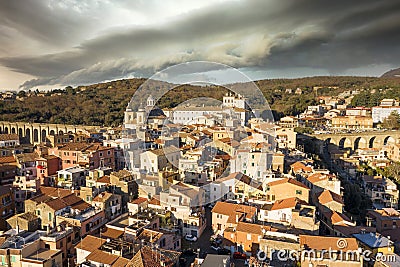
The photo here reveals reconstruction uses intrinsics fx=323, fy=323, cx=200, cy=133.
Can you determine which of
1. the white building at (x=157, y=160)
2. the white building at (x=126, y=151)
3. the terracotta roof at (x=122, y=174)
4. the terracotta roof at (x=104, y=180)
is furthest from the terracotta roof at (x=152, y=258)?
Result: the white building at (x=126, y=151)

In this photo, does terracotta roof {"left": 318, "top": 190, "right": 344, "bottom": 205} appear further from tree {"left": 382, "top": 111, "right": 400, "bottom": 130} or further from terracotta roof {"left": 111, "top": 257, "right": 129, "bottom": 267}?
tree {"left": 382, "top": 111, "right": 400, "bottom": 130}

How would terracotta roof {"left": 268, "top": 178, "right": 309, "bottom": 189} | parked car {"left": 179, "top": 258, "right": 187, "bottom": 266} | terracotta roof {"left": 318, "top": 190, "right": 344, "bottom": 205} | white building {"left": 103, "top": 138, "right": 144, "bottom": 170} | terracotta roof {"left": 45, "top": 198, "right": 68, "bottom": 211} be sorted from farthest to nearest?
white building {"left": 103, "top": 138, "right": 144, "bottom": 170}, terracotta roof {"left": 318, "top": 190, "right": 344, "bottom": 205}, terracotta roof {"left": 268, "top": 178, "right": 309, "bottom": 189}, terracotta roof {"left": 45, "top": 198, "right": 68, "bottom": 211}, parked car {"left": 179, "top": 258, "right": 187, "bottom": 266}

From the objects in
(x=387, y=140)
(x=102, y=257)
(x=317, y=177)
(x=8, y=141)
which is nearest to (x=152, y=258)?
(x=102, y=257)

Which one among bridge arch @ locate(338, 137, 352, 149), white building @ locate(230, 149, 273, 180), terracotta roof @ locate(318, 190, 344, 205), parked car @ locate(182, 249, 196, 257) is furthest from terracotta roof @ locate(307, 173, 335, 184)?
bridge arch @ locate(338, 137, 352, 149)

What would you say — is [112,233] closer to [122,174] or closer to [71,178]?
[122,174]

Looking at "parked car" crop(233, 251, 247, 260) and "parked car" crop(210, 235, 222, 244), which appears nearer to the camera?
"parked car" crop(233, 251, 247, 260)

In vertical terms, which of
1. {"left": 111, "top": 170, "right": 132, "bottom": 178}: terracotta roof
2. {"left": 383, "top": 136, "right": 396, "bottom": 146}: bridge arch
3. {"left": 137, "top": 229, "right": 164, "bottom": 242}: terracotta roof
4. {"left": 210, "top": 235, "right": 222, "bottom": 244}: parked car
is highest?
{"left": 383, "top": 136, "right": 396, "bottom": 146}: bridge arch

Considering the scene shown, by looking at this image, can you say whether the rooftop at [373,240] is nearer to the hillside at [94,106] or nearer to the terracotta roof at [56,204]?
the terracotta roof at [56,204]

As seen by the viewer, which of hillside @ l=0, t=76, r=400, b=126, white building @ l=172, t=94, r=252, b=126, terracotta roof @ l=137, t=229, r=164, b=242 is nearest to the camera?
terracotta roof @ l=137, t=229, r=164, b=242
